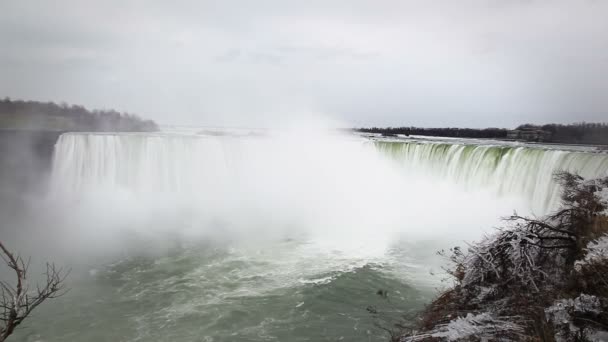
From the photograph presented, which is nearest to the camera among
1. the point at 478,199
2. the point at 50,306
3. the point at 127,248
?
the point at 50,306

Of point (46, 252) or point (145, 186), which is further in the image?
point (145, 186)

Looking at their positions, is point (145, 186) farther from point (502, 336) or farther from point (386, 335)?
point (502, 336)

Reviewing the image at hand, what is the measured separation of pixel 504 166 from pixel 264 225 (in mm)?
10302

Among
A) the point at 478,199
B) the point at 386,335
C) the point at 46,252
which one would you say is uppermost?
the point at 478,199

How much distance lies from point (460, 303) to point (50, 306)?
8.82m

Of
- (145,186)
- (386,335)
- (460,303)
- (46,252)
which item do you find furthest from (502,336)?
(145,186)

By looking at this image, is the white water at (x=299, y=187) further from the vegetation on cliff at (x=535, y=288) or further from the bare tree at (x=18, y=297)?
the bare tree at (x=18, y=297)

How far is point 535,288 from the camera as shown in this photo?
355cm

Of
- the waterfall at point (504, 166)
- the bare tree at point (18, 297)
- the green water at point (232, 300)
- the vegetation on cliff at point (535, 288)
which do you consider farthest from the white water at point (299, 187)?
the bare tree at point (18, 297)

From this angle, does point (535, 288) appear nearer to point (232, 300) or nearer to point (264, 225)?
point (232, 300)

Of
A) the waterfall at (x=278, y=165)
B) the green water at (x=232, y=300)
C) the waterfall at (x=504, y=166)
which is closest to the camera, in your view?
the green water at (x=232, y=300)

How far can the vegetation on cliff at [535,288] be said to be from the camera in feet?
9.52

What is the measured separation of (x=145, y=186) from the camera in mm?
19969

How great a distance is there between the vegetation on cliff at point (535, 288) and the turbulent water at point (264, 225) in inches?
111
